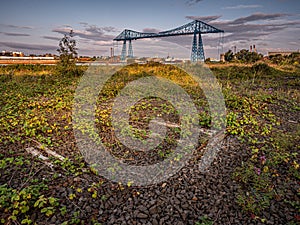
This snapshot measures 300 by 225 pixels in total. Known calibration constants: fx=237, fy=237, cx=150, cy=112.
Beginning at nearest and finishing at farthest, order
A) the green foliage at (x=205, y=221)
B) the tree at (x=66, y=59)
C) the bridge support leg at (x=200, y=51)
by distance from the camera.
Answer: the green foliage at (x=205, y=221) → the tree at (x=66, y=59) → the bridge support leg at (x=200, y=51)

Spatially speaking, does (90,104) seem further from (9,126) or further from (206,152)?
(206,152)

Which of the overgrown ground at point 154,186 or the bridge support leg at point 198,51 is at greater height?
the bridge support leg at point 198,51

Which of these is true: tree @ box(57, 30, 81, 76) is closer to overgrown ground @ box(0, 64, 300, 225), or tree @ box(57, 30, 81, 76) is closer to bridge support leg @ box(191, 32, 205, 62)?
overgrown ground @ box(0, 64, 300, 225)

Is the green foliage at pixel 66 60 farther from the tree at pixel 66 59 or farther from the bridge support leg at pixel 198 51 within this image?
the bridge support leg at pixel 198 51

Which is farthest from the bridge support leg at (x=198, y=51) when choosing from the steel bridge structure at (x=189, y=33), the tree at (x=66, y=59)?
the tree at (x=66, y=59)

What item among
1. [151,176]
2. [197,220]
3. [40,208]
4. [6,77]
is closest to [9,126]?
[40,208]

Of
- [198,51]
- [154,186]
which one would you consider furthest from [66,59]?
[198,51]

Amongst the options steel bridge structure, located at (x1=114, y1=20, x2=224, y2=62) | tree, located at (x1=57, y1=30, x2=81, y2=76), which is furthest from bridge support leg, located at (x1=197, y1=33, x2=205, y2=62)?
tree, located at (x1=57, y1=30, x2=81, y2=76)

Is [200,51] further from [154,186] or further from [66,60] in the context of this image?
[154,186]

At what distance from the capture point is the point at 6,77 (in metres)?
9.29

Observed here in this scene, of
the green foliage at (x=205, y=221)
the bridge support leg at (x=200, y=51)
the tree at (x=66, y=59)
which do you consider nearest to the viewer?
the green foliage at (x=205, y=221)

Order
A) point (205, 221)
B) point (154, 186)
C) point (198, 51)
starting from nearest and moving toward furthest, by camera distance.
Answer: point (205, 221)
point (154, 186)
point (198, 51)

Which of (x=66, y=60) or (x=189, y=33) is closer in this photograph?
(x=66, y=60)

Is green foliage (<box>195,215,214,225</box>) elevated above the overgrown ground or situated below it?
below
